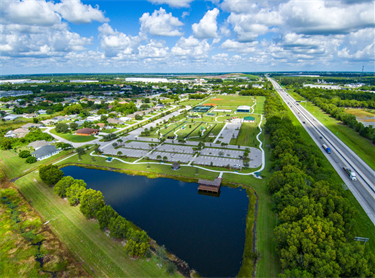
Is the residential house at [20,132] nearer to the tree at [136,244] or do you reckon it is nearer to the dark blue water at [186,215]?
the dark blue water at [186,215]

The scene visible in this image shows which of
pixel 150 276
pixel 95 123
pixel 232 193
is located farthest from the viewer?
pixel 95 123

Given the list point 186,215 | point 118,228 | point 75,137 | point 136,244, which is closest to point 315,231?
point 186,215

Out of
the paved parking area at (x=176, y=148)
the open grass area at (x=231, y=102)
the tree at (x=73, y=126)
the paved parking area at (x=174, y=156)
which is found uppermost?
the open grass area at (x=231, y=102)

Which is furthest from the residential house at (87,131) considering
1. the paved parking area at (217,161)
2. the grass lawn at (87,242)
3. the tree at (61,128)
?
the paved parking area at (217,161)

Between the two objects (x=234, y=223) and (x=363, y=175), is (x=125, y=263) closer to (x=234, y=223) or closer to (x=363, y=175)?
(x=234, y=223)

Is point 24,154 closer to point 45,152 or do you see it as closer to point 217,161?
point 45,152

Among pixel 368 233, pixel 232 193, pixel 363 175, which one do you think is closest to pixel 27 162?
pixel 232 193
